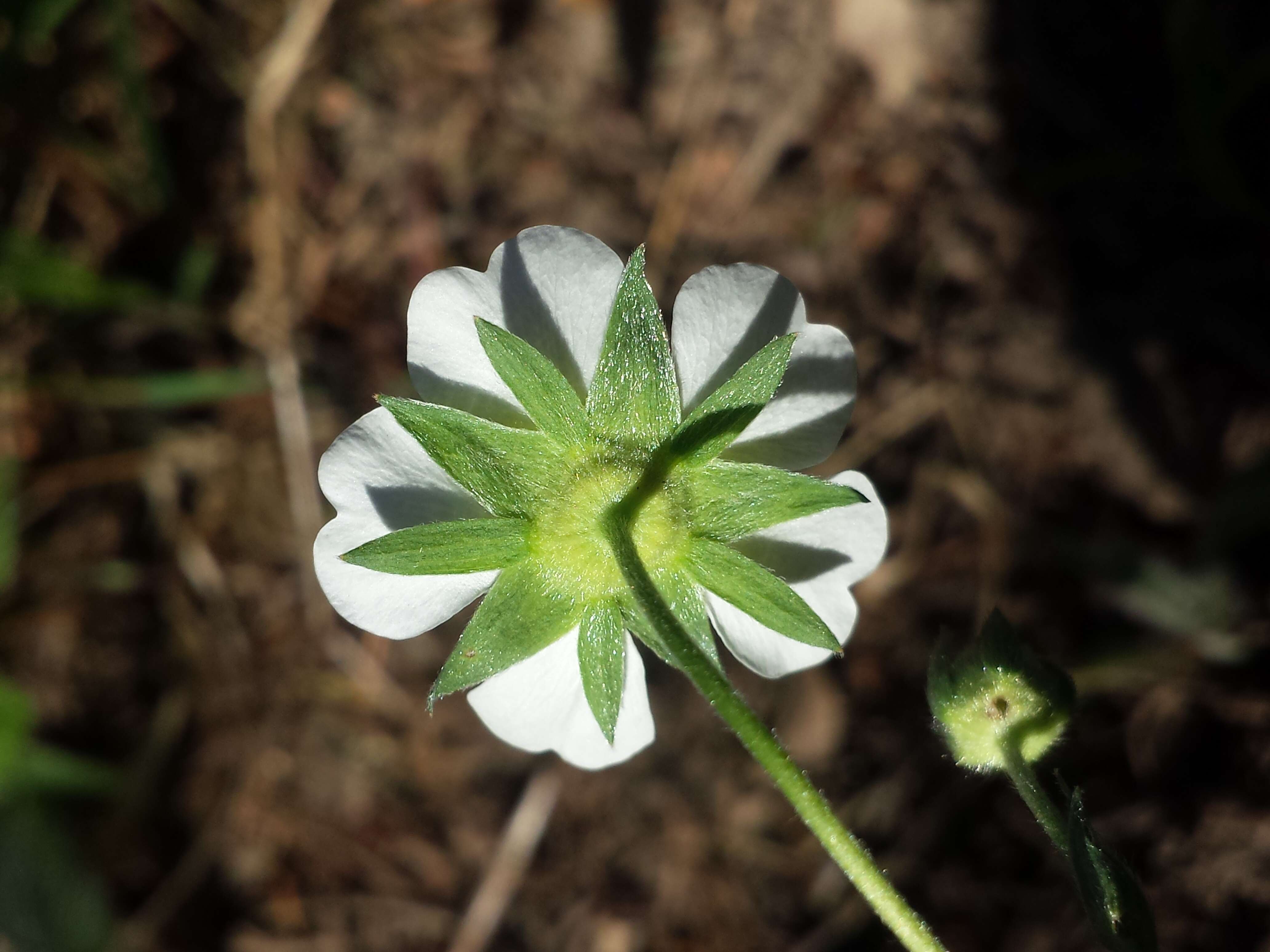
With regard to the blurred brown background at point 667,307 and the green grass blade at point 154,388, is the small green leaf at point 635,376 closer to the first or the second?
the blurred brown background at point 667,307

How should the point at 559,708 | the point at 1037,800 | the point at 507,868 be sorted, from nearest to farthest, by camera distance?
the point at 1037,800, the point at 559,708, the point at 507,868

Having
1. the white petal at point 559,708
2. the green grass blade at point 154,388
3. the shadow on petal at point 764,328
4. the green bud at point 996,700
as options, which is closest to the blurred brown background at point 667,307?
the green grass blade at point 154,388

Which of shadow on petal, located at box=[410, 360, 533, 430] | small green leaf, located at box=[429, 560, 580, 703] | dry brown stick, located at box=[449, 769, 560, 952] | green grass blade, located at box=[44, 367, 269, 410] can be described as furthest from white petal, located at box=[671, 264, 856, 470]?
green grass blade, located at box=[44, 367, 269, 410]

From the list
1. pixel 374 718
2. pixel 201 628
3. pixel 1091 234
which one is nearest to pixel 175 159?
pixel 201 628

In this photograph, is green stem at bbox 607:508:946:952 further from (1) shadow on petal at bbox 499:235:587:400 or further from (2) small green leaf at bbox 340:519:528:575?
(1) shadow on petal at bbox 499:235:587:400

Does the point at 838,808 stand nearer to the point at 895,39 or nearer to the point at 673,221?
the point at 673,221

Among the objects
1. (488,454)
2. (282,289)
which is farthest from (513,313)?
(282,289)

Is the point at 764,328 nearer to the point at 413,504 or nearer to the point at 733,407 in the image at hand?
the point at 733,407
